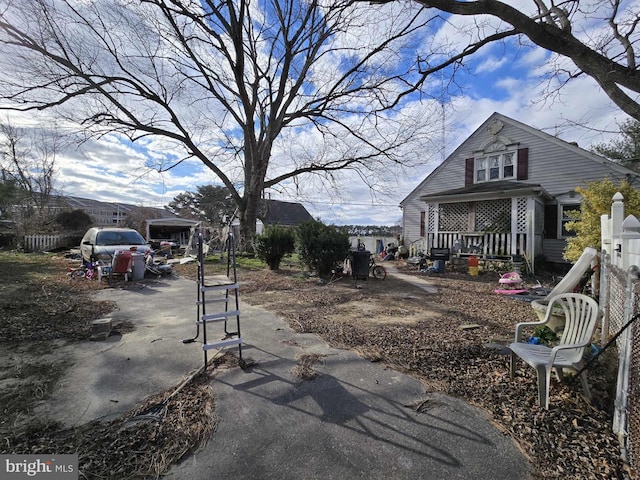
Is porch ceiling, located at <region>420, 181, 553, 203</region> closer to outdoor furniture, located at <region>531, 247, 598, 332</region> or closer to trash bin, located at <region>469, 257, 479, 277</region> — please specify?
trash bin, located at <region>469, 257, 479, 277</region>

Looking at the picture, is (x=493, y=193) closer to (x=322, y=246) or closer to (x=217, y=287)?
(x=322, y=246)

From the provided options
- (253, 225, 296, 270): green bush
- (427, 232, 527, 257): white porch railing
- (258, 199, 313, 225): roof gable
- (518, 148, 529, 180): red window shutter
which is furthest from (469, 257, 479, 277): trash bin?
(258, 199, 313, 225): roof gable

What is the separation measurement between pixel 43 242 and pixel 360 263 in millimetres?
20442

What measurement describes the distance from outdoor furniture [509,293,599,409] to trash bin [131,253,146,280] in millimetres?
9468

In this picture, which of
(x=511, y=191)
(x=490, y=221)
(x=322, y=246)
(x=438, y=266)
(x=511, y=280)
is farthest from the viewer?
(x=490, y=221)

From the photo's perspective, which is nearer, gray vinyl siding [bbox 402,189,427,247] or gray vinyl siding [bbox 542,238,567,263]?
gray vinyl siding [bbox 542,238,567,263]

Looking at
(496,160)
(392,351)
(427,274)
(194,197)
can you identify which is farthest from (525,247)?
(194,197)

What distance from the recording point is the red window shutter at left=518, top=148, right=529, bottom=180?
13.3 m

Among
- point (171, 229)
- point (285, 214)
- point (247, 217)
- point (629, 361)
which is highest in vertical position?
point (285, 214)

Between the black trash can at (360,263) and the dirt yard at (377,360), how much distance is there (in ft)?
6.29

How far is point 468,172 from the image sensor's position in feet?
49.4

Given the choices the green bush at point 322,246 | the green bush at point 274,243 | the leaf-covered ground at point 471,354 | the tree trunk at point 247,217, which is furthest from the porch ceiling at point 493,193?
the tree trunk at point 247,217

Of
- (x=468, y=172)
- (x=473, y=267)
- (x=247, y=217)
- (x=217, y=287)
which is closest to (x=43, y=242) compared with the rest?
(x=247, y=217)

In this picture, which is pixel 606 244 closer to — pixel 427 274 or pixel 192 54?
pixel 427 274
